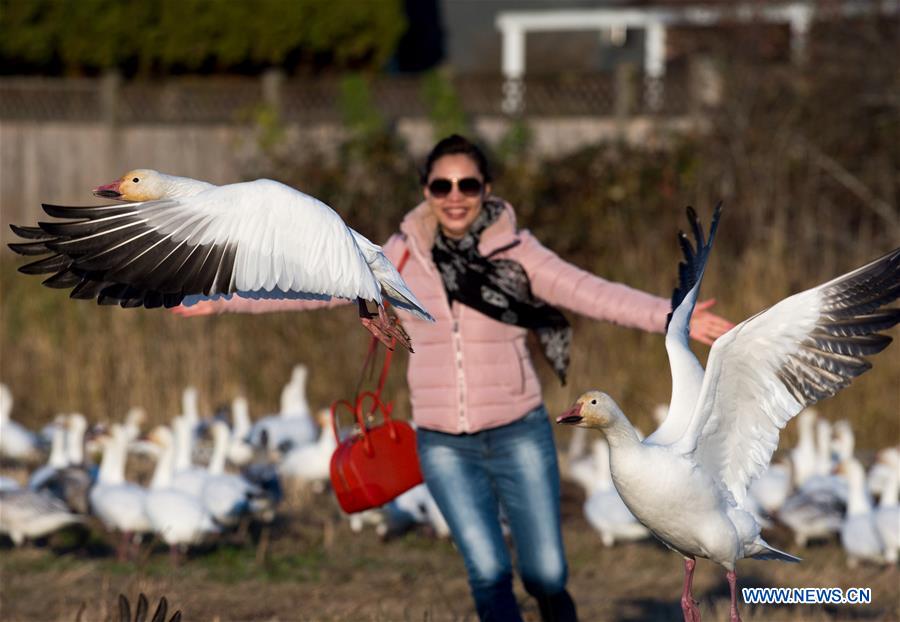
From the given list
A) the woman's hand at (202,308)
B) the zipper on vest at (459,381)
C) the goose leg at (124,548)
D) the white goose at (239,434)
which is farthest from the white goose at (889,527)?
the woman's hand at (202,308)

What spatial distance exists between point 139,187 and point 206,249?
0.55 meters

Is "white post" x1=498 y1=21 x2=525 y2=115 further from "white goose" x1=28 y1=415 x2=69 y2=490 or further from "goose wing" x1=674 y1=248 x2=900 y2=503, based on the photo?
"goose wing" x1=674 y1=248 x2=900 y2=503

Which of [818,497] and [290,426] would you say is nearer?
[818,497]

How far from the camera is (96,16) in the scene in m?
24.0

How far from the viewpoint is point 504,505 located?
5820 mm

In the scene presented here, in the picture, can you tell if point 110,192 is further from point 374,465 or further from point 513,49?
point 513,49

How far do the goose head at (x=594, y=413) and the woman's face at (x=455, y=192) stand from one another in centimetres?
122

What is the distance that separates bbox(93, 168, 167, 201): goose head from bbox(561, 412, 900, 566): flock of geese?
14.8 ft

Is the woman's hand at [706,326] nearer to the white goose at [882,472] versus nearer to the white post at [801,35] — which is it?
the white goose at [882,472]

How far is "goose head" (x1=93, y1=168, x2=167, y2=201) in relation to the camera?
5094 mm

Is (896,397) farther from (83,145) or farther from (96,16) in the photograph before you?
(96,16)

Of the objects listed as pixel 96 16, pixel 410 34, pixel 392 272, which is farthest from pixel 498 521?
pixel 410 34

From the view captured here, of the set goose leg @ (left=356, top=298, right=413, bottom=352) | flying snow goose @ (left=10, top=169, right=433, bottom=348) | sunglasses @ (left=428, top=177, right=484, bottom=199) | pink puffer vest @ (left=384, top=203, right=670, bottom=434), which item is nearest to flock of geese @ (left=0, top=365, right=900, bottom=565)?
pink puffer vest @ (left=384, top=203, right=670, bottom=434)

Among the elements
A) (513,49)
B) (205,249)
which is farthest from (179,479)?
(513,49)
